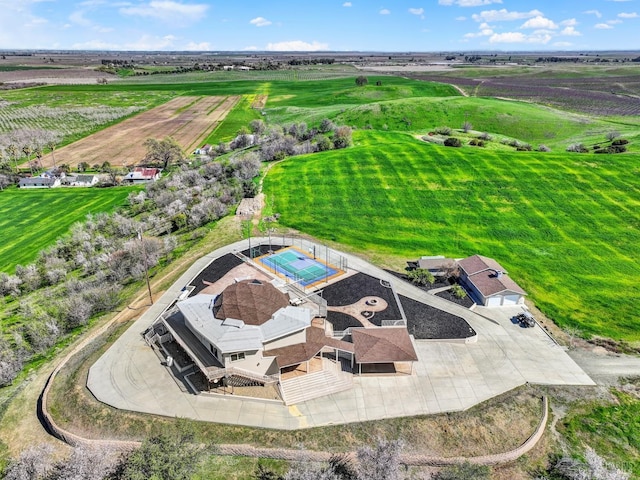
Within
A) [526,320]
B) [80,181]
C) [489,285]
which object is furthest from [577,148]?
[80,181]

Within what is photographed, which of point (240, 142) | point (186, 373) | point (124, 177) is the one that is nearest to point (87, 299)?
point (186, 373)

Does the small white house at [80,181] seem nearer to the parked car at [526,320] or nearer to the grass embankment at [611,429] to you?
the parked car at [526,320]

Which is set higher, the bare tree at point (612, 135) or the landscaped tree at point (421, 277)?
the bare tree at point (612, 135)

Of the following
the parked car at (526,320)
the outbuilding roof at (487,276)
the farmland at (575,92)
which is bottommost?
the parked car at (526,320)

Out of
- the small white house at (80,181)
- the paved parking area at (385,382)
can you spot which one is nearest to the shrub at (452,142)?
the paved parking area at (385,382)

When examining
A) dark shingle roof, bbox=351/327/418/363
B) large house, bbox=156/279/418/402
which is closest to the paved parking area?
dark shingle roof, bbox=351/327/418/363

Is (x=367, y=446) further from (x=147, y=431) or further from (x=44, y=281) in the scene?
(x=44, y=281)

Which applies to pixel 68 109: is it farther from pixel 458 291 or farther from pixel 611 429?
pixel 611 429

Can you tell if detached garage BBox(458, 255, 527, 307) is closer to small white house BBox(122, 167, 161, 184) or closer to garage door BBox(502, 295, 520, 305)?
garage door BBox(502, 295, 520, 305)
